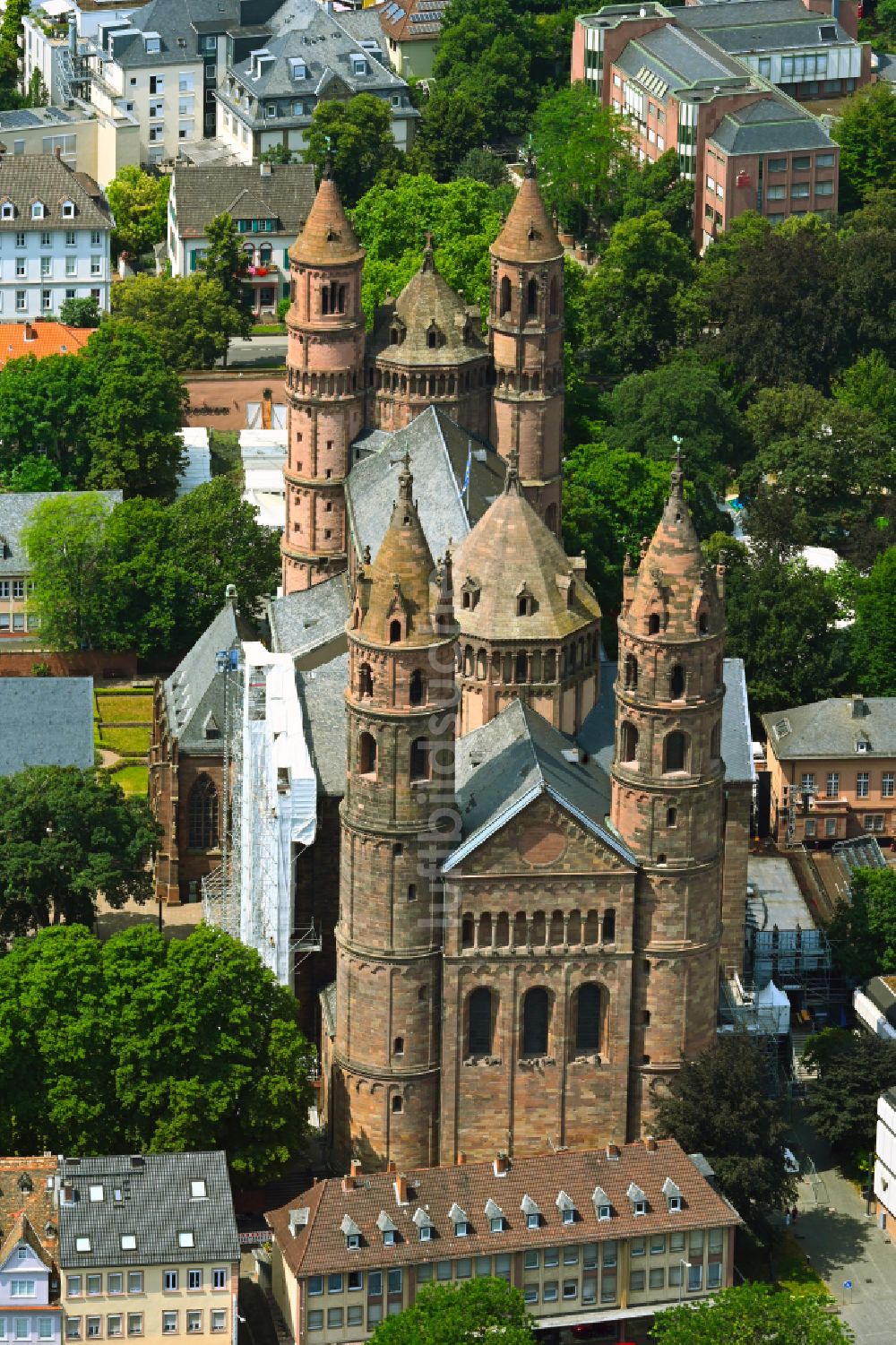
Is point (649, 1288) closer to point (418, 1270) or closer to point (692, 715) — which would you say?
point (418, 1270)

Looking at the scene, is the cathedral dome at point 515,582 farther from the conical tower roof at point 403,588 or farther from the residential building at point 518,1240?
the residential building at point 518,1240

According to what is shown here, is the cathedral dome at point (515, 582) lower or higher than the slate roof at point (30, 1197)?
higher

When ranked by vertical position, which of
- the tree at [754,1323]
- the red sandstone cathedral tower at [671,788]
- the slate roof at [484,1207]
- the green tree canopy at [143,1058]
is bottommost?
the tree at [754,1323]

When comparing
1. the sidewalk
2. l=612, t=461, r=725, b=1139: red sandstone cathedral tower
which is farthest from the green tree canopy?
the sidewalk

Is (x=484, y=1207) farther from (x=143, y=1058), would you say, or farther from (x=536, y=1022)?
(x=143, y=1058)

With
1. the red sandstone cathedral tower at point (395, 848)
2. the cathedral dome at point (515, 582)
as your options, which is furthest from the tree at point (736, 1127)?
the cathedral dome at point (515, 582)

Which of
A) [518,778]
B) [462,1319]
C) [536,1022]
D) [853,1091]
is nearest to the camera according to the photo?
[462,1319]

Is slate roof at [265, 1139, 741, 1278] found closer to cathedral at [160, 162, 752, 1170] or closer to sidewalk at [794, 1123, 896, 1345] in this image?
cathedral at [160, 162, 752, 1170]

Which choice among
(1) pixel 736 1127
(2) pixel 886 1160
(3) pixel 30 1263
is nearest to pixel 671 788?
(1) pixel 736 1127
